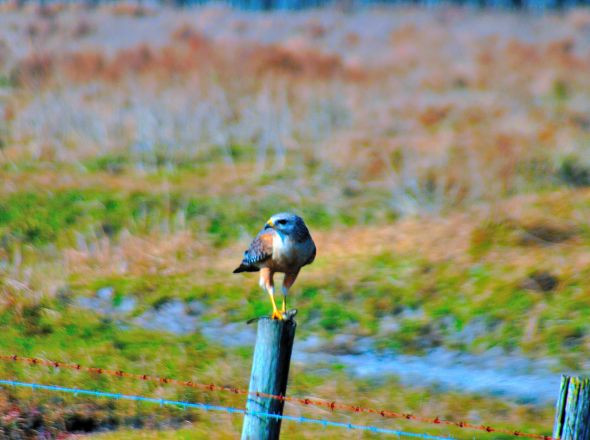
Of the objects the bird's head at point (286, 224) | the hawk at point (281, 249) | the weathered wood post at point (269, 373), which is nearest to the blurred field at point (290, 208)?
the hawk at point (281, 249)

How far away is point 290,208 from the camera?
13289mm

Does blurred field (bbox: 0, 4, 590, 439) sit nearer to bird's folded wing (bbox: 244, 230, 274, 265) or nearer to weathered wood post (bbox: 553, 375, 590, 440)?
bird's folded wing (bbox: 244, 230, 274, 265)

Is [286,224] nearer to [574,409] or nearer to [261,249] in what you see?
[261,249]

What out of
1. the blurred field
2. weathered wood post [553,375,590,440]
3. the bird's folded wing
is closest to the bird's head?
the bird's folded wing

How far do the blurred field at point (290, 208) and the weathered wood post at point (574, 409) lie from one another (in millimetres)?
2934

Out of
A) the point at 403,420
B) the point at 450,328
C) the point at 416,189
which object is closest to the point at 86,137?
the point at 416,189

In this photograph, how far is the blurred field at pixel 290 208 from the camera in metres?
8.62

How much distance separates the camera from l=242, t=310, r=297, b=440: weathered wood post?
15.8 ft

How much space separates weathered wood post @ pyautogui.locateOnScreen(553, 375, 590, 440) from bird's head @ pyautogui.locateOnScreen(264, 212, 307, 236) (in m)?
2.35

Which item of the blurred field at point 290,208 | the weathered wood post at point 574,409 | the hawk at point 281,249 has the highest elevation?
the blurred field at point 290,208

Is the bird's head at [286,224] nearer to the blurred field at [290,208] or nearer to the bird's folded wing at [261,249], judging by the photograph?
the bird's folded wing at [261,249]

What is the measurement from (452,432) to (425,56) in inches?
739

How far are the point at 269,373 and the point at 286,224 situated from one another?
5.08 ft

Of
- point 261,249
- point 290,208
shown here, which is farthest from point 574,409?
point 290,208
